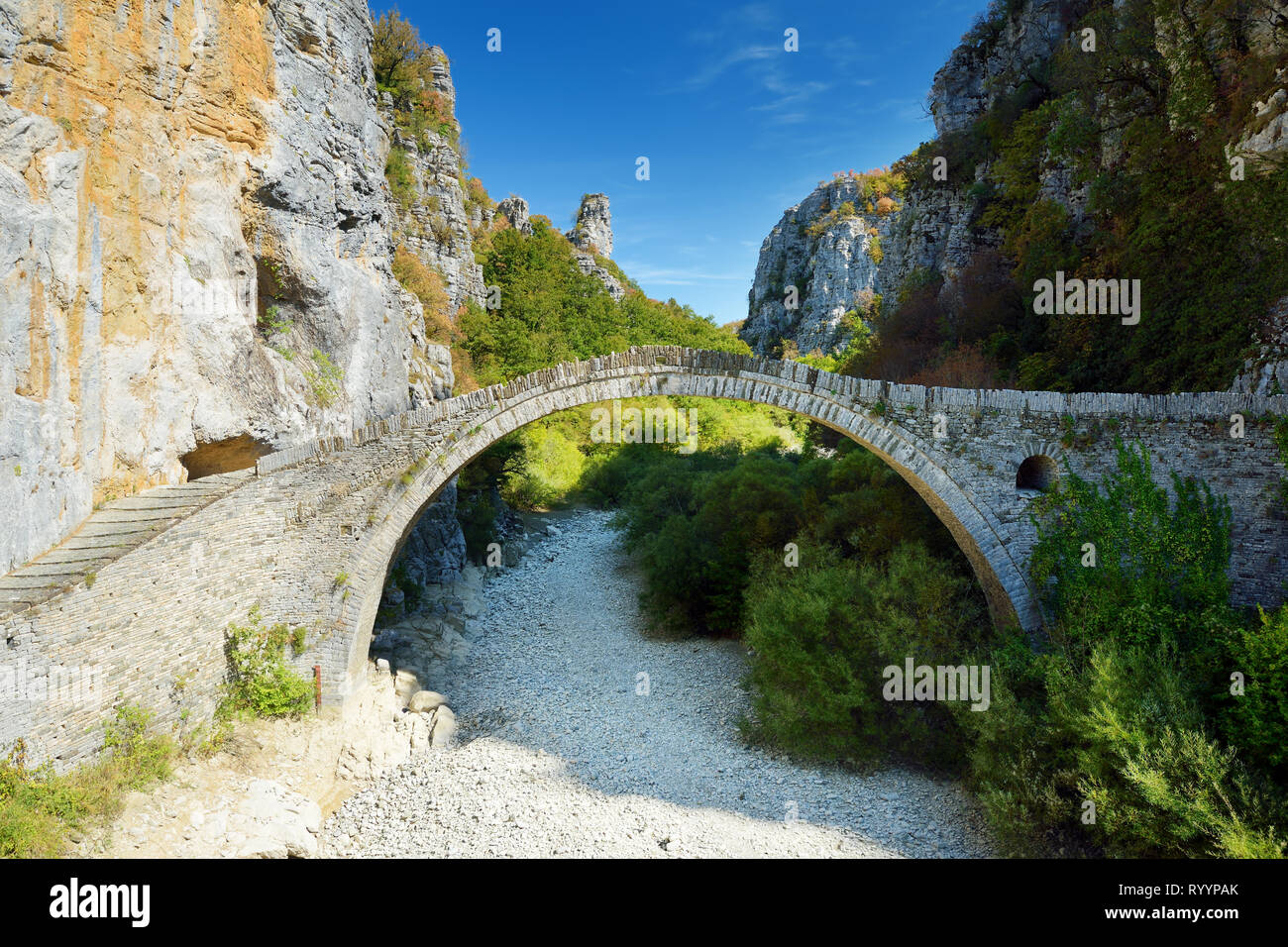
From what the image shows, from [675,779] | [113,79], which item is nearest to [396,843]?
[675,779]

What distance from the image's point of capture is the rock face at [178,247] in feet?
24.0

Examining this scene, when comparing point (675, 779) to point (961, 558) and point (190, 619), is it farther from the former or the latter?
point (190, 619)

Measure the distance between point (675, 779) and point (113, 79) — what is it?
12.7 m

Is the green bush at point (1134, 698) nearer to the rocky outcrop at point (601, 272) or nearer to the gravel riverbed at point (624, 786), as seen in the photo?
the gravel riverbed at point (624, 786)

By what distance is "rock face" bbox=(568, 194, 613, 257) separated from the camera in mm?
52281

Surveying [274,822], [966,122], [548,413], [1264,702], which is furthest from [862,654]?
[966,122]

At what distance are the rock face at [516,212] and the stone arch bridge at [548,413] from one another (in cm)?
3623

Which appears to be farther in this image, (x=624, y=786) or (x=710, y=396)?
(x=710, y=396)

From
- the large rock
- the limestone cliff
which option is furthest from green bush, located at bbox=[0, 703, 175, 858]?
the limestone cliff

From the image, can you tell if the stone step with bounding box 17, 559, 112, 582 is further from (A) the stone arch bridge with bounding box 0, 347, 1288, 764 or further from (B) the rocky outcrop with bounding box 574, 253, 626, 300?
(B) the rocky outcrop with bounding box 574, 253, 626, 300

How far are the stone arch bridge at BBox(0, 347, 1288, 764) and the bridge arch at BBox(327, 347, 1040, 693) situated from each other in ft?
0.08

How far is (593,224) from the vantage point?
53.6 m

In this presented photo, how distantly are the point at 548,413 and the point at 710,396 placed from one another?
8.43 feet

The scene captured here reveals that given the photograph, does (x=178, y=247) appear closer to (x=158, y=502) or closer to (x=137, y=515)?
(x=158, y=502)
